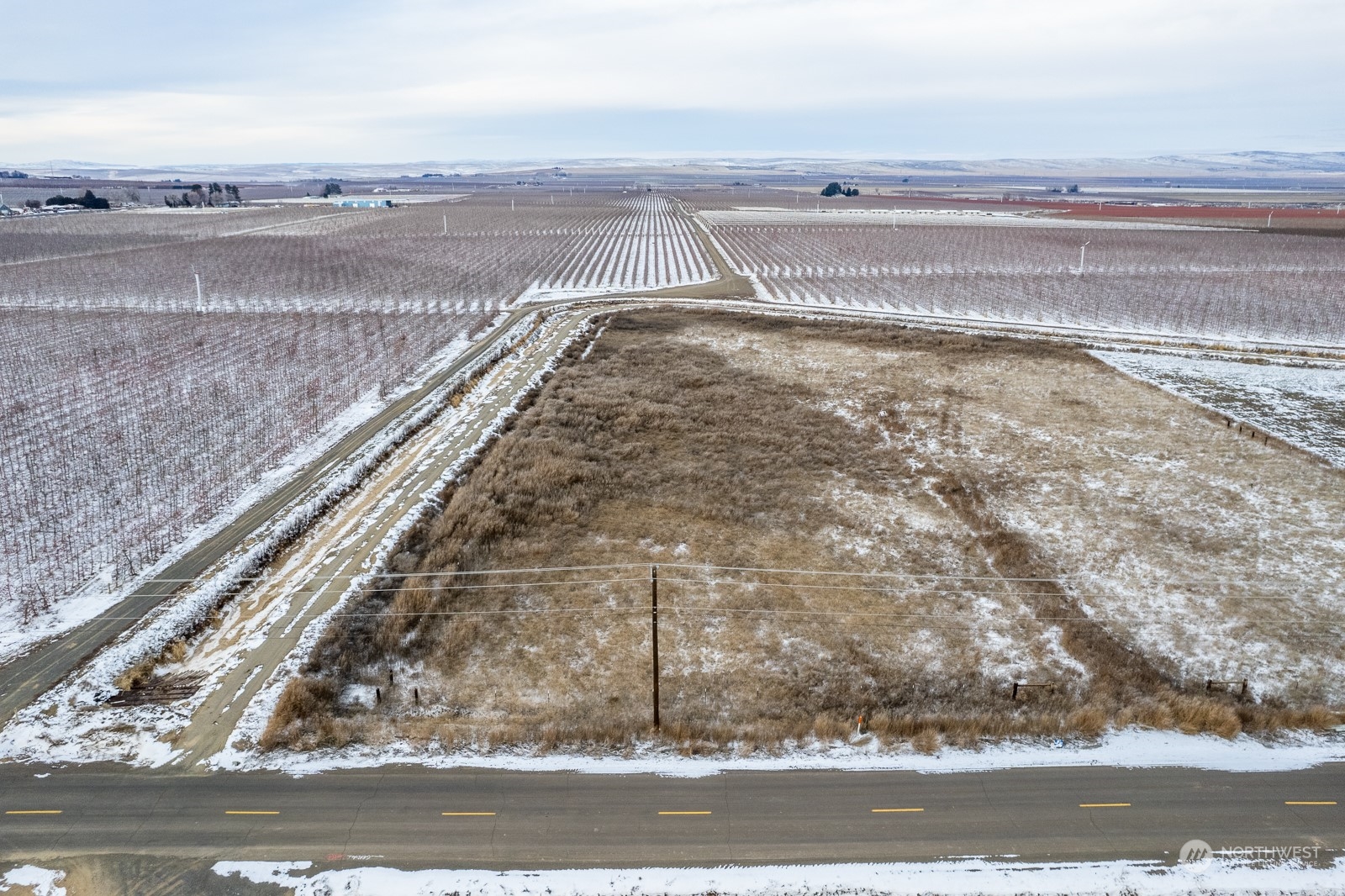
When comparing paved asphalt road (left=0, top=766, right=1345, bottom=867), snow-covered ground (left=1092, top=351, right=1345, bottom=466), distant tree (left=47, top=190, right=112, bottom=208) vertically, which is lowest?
paved asphalt road (left=0, top=766, right=1345, bottom=867)

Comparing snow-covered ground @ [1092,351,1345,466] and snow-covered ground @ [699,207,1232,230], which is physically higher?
snow-covered ground @ [699,207,1232,230]

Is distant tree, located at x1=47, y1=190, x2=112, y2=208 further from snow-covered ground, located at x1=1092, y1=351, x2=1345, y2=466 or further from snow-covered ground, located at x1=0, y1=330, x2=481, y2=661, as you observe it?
snow-covered ground, located at x1=1092, y1=351, x2=1345, y2=466

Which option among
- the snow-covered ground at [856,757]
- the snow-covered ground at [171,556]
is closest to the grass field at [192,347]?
the snow-covered ground at [171,556]

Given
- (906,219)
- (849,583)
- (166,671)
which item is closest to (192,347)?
(166,671)

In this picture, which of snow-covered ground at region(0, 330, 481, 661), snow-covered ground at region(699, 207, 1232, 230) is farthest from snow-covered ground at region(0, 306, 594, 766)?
snow-covered ground at region(699, 207, 1232, 230)

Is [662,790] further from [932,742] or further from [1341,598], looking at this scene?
[1341,598]

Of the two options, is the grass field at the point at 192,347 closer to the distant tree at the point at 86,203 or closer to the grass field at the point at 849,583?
the grass field at the point at 849,583

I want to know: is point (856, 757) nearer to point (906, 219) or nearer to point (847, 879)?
point (847, 879)

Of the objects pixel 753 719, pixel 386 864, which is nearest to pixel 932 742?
pixel 753 719
